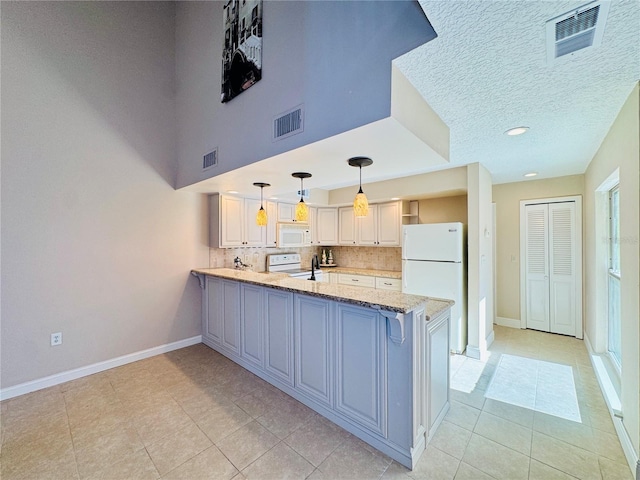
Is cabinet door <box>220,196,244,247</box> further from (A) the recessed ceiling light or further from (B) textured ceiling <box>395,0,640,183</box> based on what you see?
(A) the recessed ceiling light

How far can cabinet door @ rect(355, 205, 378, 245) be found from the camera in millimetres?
4852

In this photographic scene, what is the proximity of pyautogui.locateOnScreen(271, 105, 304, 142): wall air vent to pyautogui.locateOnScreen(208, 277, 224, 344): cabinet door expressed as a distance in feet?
7.04

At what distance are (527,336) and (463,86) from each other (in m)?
3.96

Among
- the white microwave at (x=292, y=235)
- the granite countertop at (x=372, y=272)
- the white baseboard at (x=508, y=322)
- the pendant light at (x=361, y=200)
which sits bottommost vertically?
the white baseboard at (x=508, y=322)

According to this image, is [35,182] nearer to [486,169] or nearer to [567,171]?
[486,169]

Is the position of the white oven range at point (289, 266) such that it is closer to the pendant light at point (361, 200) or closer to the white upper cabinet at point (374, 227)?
the white upper cabinet at point (374, 227)

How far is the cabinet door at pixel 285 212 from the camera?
15.6ft

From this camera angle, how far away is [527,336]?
399 centimetres

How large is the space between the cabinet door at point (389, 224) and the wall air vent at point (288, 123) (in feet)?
9.72

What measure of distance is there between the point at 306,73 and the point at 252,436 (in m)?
2.64

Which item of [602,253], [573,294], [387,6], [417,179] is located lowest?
[573,294]

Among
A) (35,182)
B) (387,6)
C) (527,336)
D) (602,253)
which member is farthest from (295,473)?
(527,336)

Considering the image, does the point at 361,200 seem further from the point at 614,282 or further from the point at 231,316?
the point at 614,282

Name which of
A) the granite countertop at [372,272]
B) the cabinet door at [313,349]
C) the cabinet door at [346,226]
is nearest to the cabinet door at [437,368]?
the cabinet door at [313,349]
